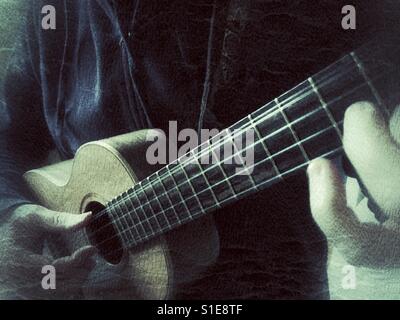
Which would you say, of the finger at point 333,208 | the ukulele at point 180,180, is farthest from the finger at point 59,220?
the finger at point 333,208

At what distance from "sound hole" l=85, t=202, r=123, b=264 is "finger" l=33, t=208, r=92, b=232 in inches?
0.5

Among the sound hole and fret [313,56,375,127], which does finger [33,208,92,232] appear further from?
fret [313,56,375,127]

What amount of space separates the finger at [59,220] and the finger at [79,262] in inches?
1.6

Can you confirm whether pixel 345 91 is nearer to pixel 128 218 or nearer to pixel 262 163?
pixel 262 163

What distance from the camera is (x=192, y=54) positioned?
27.2 inches

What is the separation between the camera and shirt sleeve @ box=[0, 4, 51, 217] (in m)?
0.81

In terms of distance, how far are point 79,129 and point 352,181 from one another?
466 millimetres

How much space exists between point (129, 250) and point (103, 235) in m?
0.06

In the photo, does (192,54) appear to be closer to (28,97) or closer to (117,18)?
(117,18)

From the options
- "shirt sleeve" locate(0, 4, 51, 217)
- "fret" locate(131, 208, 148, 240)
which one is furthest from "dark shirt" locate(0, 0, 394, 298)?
"fret" locate(131, 208, 148, 240)

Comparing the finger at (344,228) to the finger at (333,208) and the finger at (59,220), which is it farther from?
the finger at (59,220)

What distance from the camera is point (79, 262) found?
0.77m
